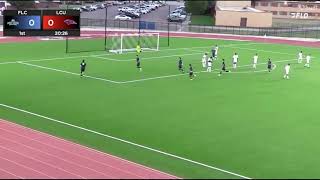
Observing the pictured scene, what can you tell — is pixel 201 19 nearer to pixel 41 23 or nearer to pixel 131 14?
pixel 131 14

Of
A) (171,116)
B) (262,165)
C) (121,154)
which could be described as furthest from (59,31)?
(262,165)

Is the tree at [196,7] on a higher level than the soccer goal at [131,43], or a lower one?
higher

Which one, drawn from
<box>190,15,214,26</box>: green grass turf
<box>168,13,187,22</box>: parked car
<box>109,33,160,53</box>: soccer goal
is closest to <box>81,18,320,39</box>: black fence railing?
<box>168,13,187,22</box>: parked car

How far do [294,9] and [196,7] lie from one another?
18.9 meters

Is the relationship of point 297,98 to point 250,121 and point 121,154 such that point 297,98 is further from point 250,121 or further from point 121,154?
point 121,154

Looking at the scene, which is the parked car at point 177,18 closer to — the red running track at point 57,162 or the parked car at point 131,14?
the parked car at point 131,14

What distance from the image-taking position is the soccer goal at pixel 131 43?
5109cm

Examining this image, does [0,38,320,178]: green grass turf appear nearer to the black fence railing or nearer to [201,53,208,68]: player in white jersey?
[201,53,208,68]: player in white jersey

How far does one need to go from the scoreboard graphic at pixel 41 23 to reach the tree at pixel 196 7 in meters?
66.0

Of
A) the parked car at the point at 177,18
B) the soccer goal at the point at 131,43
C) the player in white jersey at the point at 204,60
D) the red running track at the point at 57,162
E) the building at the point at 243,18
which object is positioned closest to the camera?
the red running track at the point at 57,162

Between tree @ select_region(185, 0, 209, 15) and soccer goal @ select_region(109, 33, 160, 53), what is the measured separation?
4075cm

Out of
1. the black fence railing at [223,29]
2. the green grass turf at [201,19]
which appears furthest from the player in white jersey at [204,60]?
the green grass turf at [201,19]

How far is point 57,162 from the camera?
56.2 feet

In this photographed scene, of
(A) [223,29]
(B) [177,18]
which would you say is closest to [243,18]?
(A) [223,29]
